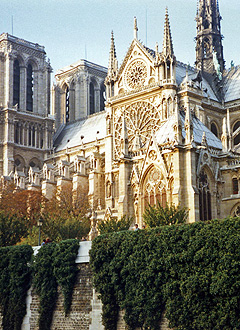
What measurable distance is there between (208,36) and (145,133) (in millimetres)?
20063

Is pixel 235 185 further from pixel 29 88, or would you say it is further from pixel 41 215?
pixel 29 88

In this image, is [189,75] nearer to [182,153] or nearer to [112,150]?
[112,150]

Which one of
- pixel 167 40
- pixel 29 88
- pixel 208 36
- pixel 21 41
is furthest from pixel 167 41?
pixel 21 41

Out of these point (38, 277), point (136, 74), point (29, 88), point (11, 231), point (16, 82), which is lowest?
point (38, 277)

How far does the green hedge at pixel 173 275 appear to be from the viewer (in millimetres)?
27797

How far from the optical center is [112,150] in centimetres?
7038

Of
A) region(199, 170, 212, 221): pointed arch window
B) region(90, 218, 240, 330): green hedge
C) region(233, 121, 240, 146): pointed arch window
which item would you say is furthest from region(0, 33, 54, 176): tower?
region(90, 218, 240, 330): green hedge

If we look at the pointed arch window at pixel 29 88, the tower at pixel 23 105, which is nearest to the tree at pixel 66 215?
the tower at pixel 23 105

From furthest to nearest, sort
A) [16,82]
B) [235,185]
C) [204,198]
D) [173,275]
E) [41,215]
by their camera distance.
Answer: [16,82]
[41,215]
[235,185]
[204,198]
[173,275]

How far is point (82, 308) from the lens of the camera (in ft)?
113

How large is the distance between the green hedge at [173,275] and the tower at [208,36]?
50.4 metres

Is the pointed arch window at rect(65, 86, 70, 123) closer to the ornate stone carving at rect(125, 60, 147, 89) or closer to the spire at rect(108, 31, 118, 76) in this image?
the spire at rect(108, 31, 118, 76)

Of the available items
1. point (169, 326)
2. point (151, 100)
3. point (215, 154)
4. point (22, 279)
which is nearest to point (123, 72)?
point (151, 100)

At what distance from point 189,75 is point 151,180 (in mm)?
27634
